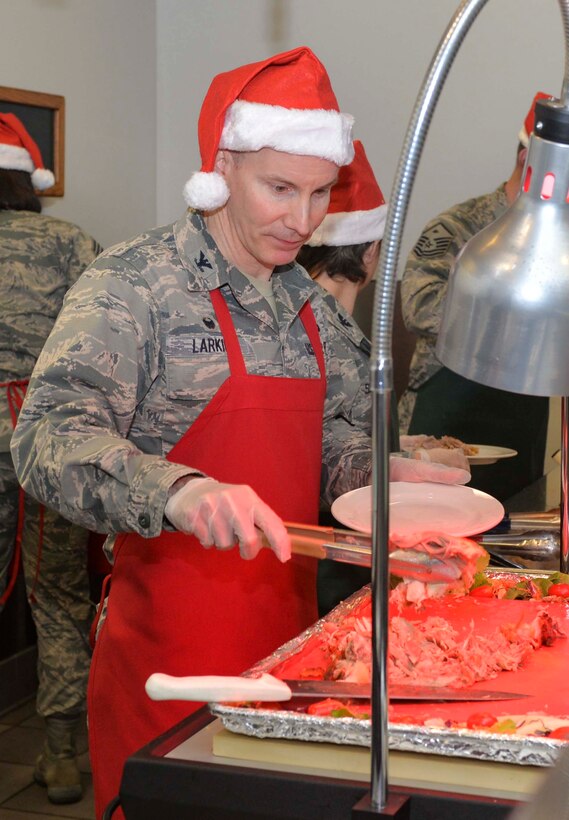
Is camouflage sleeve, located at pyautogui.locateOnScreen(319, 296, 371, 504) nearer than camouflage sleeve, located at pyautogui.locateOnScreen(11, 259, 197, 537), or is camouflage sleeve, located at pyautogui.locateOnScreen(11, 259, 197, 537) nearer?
camouflage sleeve, located at pyautogui.locateOnScreen(11, 259, 197, 537)

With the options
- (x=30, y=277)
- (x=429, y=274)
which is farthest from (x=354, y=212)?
(x=30, y=277)

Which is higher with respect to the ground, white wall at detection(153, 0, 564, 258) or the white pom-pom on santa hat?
white wall at detection(153, 0, 564, 258)

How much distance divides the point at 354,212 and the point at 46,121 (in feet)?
5.58

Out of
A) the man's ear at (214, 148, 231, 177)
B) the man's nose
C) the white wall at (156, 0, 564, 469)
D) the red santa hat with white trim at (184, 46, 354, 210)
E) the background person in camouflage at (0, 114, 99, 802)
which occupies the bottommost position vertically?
the background person in camouflage at (0, 114, 99, 802)

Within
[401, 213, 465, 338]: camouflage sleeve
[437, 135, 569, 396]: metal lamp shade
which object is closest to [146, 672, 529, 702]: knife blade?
[437, 135, 569, 396]: metal lamp shade

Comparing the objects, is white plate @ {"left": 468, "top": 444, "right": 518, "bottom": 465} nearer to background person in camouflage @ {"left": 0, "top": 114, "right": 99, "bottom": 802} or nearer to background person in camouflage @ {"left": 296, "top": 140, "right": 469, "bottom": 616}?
background person in camouflage @ {"left": 296, "top": 140, "right": 469, "bottom": 616}

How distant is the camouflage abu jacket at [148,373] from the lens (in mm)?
1563

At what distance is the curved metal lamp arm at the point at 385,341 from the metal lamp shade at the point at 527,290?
82 millimetres

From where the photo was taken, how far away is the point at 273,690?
123cm

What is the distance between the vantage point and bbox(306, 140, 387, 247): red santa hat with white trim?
9.77 ft

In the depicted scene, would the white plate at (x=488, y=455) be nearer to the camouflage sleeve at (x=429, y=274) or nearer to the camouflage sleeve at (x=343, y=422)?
the camouflage sleeve at (x=429, y=274)

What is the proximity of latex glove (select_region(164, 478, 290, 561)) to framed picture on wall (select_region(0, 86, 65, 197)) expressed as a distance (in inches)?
117

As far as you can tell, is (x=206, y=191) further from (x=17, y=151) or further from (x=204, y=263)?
(x=17, y=151)

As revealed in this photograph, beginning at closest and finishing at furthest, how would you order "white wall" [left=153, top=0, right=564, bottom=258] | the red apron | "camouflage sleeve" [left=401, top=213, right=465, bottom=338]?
the red apron, "camouflage sleeve" [left=401, top=213, right=465, bottom=338], "white wall" [left=153, top=0, right=564, bottom=258]
